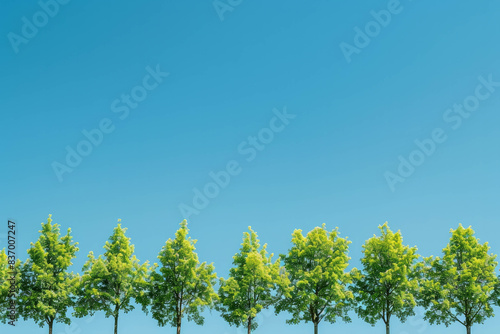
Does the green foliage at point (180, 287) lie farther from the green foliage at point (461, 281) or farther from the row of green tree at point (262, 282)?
the green foliage at point (461, 281)

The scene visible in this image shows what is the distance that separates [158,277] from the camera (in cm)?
4656

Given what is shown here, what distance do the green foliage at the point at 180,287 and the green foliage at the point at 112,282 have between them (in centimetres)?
124

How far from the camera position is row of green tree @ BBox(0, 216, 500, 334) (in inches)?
1818

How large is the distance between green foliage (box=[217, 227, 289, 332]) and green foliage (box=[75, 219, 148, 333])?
710 cm

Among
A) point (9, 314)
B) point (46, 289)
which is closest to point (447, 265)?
point (46, 289)

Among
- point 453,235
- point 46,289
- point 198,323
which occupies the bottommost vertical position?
point 198,323

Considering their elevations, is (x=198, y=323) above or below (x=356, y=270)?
below

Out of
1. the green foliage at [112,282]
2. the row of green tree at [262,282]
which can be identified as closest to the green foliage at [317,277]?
the row of green tree at [262,282]

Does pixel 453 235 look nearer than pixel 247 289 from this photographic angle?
No

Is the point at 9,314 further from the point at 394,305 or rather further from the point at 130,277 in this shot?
the point at 394,305

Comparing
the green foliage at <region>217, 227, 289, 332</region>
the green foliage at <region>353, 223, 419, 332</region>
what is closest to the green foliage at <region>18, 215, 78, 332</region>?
the green foliage at <region>217, 227, 289, 332</region>

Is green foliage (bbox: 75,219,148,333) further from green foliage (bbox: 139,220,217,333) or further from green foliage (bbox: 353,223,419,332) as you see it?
green foliage (bbox: 353,223,419,332)

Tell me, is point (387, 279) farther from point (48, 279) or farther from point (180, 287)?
point (48, 279)

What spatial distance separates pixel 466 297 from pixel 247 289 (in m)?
18.5
